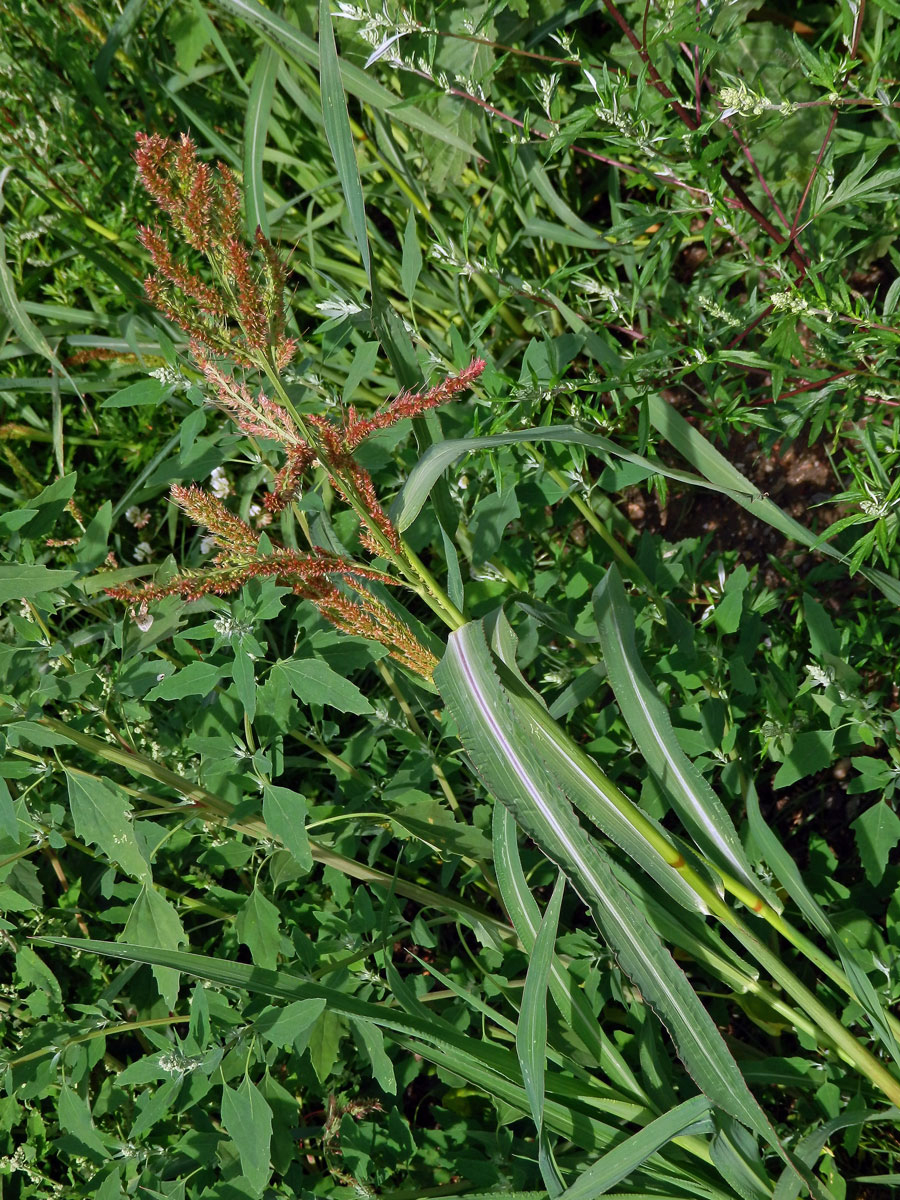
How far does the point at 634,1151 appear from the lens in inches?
46.8

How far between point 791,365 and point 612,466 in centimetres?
36

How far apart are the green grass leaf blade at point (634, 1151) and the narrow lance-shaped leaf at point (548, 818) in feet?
0.40

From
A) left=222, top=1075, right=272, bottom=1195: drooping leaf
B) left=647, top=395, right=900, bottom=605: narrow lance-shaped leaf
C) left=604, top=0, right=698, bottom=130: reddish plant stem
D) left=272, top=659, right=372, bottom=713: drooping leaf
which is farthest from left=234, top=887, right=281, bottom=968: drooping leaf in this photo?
left=604, top=0, right=698, bottom=130: reddish plant stem

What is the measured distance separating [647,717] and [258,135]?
144cm

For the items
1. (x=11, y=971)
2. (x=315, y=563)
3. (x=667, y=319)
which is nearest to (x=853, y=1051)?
(x=315, y=563)

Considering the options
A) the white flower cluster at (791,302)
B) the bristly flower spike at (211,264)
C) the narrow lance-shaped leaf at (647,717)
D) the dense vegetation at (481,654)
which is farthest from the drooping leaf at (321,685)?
the white flower cluster at (791,302)

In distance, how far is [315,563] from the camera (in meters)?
1.11

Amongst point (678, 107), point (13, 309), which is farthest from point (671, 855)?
point (13, 309)

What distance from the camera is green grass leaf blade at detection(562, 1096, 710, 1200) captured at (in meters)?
1.15

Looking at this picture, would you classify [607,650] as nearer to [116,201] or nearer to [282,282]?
[282,282]

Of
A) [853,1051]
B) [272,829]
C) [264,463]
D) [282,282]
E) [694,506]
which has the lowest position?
[853,1051]

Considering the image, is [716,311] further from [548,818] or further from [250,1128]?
[250,1128]

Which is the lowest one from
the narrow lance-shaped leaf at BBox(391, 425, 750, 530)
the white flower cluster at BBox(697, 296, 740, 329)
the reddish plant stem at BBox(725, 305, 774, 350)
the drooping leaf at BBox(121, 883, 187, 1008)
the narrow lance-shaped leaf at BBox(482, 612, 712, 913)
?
the drooping leaf at BBox(121, 883, 187, 1008)

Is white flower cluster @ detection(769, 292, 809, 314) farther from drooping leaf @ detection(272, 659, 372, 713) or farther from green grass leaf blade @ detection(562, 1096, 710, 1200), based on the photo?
green grass leaf blade @ detection(562, 1096, 710, 1200)
